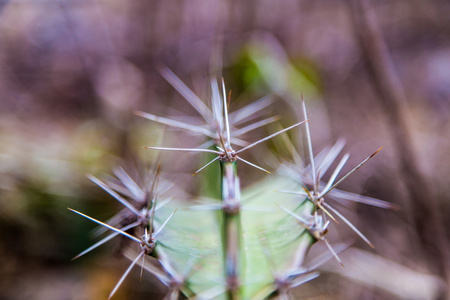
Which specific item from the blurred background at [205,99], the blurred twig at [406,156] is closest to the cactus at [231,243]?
the blurred background at [205,99]

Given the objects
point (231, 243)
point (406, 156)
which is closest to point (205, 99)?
point (406, 156)

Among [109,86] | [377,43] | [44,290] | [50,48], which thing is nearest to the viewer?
[44,290]

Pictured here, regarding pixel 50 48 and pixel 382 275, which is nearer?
pixel 382 275

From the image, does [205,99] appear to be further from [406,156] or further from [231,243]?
[231,243]

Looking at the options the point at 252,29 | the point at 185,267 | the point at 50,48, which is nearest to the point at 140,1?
the point at 50,48

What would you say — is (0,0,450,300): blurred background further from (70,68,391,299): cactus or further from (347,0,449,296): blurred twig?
(70,68,391,299): cactus

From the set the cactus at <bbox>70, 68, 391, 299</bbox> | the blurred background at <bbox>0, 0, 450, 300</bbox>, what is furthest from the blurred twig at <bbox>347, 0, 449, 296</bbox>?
the cactus at <bbox>70, 68, 391, 299</bbox>

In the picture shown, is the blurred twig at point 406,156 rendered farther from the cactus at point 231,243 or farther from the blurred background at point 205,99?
the cactus at point 231,243

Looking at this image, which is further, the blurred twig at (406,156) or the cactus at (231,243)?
the blurred twig at (406,156)

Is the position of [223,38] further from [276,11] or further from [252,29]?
[276,11]
